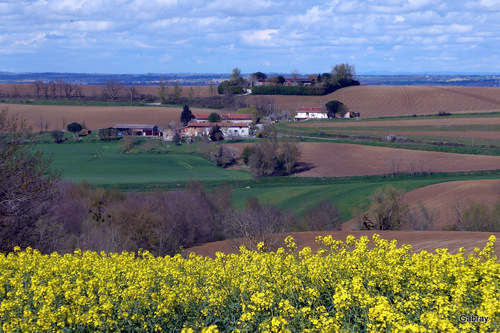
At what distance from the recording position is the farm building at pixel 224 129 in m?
73.2

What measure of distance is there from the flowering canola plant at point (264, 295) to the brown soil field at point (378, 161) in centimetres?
4517

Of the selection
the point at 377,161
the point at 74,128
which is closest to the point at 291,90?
the point at 74,128

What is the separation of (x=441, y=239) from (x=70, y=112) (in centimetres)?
8333

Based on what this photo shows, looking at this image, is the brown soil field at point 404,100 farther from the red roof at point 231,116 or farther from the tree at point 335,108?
the red roof at point 231,116

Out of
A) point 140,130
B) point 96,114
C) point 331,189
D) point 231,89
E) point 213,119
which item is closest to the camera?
point 331,189

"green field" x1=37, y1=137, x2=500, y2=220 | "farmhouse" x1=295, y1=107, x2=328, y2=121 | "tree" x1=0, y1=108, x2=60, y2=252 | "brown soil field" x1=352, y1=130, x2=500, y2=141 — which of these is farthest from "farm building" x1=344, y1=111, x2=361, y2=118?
"tree" x1=0, y1=108, x2=60, y2=252

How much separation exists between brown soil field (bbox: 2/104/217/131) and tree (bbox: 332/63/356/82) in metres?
35.7

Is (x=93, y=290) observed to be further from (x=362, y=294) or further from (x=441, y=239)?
(x=441, y=239)

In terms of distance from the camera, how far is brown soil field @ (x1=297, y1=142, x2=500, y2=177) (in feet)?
165

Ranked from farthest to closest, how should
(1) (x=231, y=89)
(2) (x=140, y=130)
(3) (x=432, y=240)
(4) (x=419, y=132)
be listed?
(1) (x=231, y=89) < (2) (x=140, y=130) < (4) (x=419, y=132) < (3) (x=432, y=240)

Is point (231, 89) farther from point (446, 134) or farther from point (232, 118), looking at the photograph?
point (446, 134)

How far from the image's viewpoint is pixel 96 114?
290ft

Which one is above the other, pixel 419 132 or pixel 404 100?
pixel 404 100

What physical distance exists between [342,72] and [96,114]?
56.7 m
